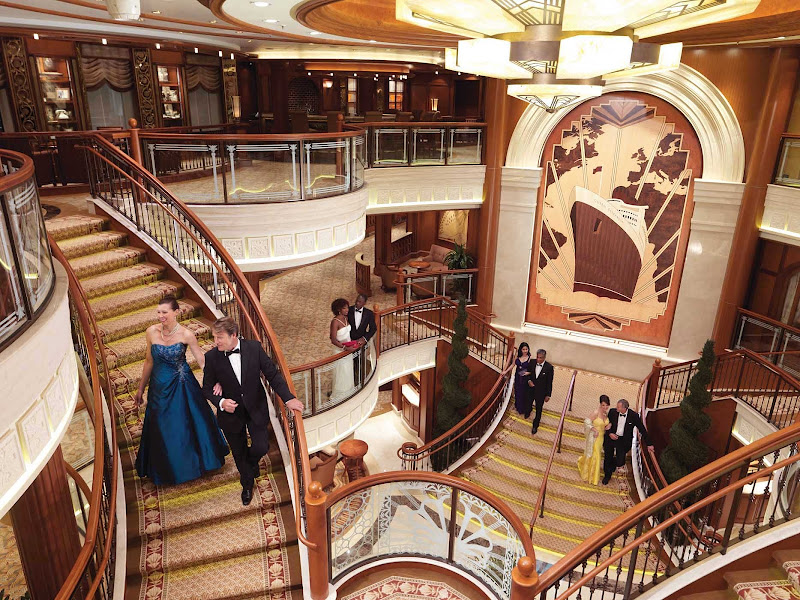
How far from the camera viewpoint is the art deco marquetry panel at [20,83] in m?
9.60

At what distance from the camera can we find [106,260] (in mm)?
6195

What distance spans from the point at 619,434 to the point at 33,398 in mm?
7407

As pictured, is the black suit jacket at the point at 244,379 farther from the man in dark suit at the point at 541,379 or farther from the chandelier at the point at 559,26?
the man in dark suit at the point at 541,379

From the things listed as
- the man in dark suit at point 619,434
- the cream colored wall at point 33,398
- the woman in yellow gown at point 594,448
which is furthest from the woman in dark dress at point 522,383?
the cream colored wall at point 33,398

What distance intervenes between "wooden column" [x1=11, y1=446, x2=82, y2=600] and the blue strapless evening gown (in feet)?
1.77

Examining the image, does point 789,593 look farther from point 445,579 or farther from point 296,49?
point 296,49

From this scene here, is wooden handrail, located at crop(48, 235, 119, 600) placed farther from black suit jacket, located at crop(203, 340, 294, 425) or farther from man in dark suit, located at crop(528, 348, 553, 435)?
man in dark suit, located at crop(528, 348, 553, 435)

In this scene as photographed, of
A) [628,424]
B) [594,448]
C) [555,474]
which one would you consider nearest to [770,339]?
[628,424]

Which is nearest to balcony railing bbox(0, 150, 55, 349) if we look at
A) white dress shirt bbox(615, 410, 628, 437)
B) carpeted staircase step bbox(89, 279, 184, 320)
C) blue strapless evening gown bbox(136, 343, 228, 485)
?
blue strapless evening gown bbox(136, 343, 228, 485)

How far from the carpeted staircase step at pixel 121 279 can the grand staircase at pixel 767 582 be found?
568 cm

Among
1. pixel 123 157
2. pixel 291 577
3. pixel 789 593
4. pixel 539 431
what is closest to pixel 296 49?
pixel 123 157

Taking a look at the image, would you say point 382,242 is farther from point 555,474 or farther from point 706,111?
point 706,111

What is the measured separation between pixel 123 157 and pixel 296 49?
379 inches

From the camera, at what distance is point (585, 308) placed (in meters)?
11.0
